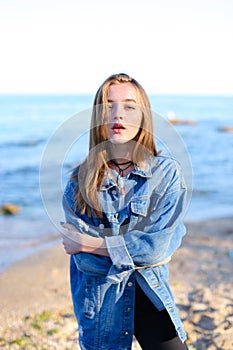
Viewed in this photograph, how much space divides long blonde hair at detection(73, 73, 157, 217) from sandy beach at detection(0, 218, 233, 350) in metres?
1.68

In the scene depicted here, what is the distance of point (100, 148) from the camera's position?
8.30ft

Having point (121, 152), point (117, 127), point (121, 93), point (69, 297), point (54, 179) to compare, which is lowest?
point (69, 297)

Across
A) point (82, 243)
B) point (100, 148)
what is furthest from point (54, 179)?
point (82, 243)

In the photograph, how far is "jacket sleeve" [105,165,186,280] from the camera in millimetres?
2354

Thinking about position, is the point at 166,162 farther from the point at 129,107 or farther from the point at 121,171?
the point at 129,107

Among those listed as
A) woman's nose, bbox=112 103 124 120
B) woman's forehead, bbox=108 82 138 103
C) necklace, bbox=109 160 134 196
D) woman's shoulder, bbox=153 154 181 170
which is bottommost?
necklace, bbox=109 160 134 196

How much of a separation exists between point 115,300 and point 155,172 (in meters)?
0.70

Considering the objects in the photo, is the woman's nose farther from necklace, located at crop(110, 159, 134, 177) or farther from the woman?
necklace, located at crop(110, 159, 134, 177)

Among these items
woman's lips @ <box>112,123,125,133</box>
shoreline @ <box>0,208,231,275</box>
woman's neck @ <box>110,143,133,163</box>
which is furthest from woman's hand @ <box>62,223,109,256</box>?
shoreline @ <box>0,208,231,275</box>

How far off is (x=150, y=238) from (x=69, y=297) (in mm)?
2637

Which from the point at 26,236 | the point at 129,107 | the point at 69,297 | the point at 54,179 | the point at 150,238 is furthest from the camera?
the point at 26,236

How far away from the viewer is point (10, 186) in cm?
1230

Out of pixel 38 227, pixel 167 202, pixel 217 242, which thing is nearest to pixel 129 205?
pixel 167 202

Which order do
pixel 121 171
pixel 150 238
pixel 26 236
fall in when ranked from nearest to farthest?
pixel 150 238 → pixel 121 171 → pixel 26 236
